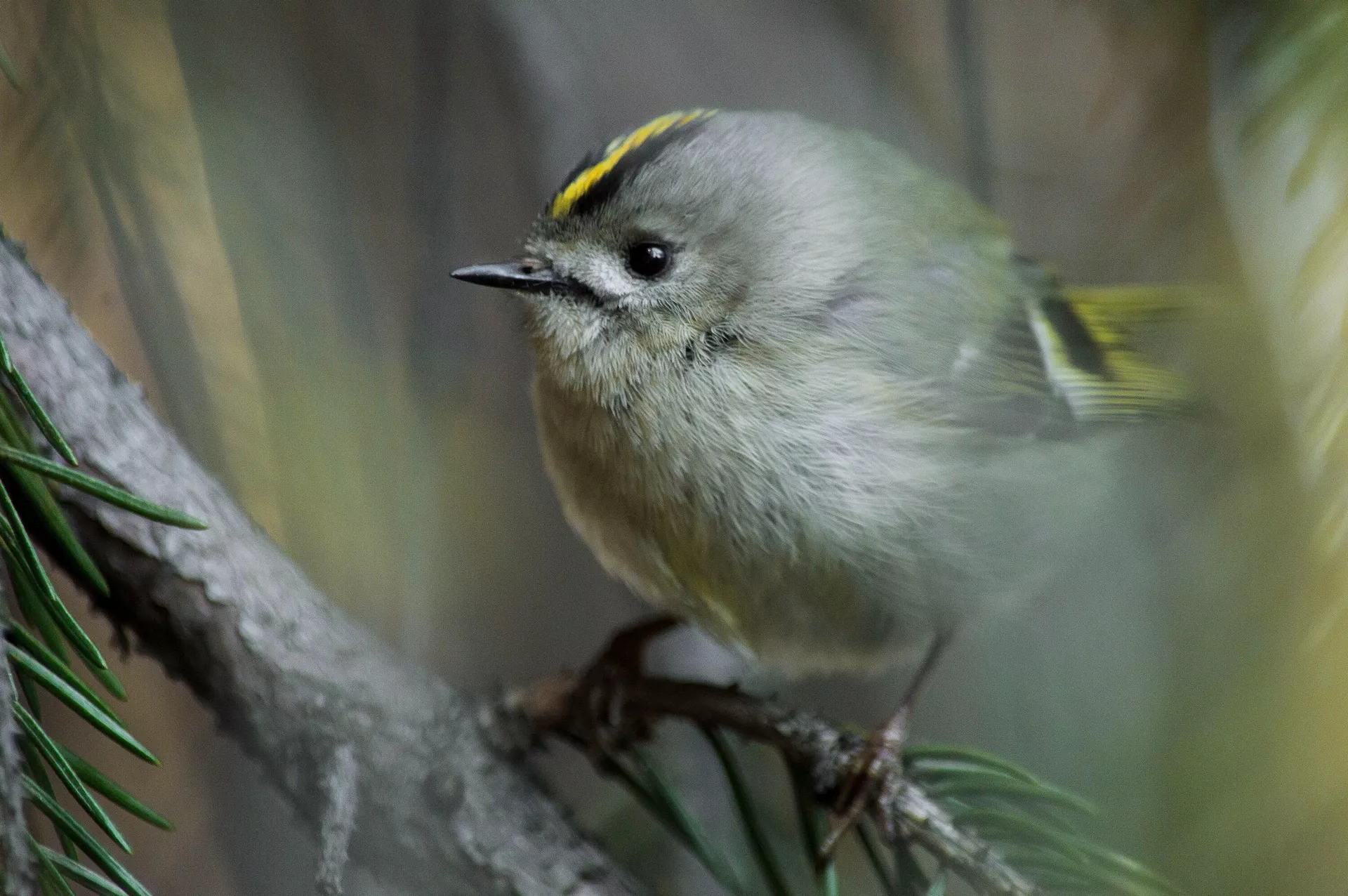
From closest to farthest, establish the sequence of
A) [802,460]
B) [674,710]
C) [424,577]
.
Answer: [802,460]
[674,710]
[424,577]

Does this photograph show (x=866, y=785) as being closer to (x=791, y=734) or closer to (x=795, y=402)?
(x=791, y=734)

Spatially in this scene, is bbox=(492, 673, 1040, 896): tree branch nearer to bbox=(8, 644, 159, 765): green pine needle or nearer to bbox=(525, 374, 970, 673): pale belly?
bbox=(525, 374, 970, 673): pale belly

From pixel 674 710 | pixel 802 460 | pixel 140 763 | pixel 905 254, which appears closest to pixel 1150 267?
pixel 905 254

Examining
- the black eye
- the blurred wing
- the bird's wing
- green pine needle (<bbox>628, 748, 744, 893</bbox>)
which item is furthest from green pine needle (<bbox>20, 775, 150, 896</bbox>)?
the blurred wing

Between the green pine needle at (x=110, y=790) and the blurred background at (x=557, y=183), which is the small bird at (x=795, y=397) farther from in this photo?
the green pine needle at (x=110, y=790)

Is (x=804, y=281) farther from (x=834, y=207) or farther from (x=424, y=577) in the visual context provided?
(x=424, y=577)

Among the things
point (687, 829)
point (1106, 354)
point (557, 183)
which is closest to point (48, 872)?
point (687, 829)
